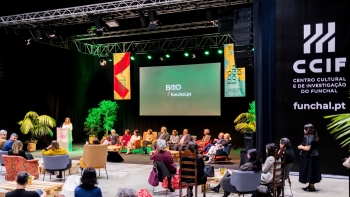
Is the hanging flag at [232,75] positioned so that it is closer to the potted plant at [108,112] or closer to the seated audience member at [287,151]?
the seated audience member at [287,151]

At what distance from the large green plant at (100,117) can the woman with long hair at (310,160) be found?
10378 millimetres

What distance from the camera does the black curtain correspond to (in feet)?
29.0

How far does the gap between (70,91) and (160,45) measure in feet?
14.5

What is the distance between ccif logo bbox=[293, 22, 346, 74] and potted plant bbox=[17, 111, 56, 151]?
9.33 meters

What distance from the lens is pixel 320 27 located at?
8.50 meters

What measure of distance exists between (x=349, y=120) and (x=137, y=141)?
11.9m

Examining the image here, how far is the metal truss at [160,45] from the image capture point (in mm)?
14047

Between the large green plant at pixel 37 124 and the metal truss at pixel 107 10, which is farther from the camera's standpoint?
the large green plant at pixel 37 124

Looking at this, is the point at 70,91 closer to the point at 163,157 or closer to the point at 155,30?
the point at 155,30

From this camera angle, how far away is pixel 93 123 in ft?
52.7

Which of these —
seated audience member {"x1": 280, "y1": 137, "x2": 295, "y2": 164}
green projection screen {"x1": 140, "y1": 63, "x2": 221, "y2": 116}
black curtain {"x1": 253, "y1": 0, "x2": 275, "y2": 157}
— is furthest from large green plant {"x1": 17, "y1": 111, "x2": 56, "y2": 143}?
seated audience member {"x1": 280, "y1": 137, "x2": 295, "y2": 164}

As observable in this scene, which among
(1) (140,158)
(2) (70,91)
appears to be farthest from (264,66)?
(2) (70,91)

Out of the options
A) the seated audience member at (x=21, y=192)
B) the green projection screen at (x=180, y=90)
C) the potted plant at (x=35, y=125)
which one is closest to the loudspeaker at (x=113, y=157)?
the potted plant at (x=35, y=125)

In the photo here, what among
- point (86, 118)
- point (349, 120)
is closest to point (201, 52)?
point (86, 118)
